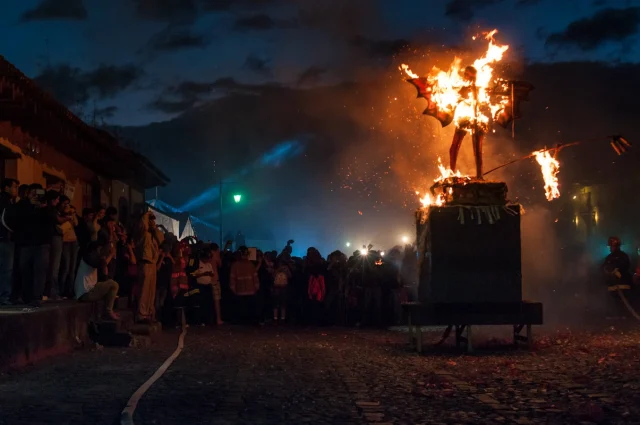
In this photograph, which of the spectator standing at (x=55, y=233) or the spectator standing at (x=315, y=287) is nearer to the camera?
the spectator standing at (x=55, y=233)

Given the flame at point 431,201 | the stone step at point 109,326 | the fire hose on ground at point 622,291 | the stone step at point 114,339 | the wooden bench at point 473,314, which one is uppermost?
the flame at point 431,201

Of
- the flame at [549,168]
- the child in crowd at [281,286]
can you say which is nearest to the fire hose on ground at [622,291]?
the flame at [549,168]

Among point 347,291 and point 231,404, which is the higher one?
point 347,291

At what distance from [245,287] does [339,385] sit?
11324mm

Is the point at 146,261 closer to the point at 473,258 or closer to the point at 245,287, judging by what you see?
the point at 245,287

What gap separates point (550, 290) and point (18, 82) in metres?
18.8

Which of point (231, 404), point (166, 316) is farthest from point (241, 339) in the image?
point (231, 404)

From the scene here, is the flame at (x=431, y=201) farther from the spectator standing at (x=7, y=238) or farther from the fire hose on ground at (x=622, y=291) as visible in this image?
the fire hose on ground at (x=622, y=291)

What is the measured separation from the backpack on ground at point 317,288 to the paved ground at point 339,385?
595 cm

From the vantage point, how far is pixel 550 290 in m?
26.3

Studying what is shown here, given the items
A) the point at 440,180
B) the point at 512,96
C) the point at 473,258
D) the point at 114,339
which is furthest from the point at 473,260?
the point at 114,339

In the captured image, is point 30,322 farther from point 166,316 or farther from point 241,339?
point 166,316

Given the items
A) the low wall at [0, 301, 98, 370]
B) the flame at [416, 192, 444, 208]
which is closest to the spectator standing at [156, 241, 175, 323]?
the low wall at [0, 301, 98, 370]

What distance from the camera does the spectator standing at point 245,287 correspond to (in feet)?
67.6
